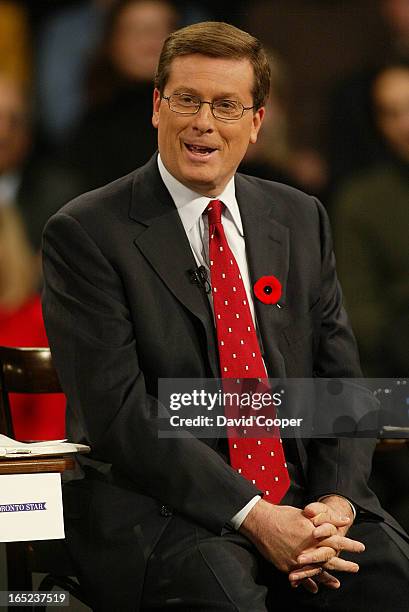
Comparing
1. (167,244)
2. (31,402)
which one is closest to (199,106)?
(167,244)

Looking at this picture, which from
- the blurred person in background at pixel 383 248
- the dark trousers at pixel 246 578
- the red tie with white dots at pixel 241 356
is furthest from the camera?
the blurred person in background at pixel 383 248

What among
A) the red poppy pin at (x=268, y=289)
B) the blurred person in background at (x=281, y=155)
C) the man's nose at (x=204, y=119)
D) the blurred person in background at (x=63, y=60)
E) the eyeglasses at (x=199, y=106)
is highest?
the blurred person in background at (x=63, y=60)

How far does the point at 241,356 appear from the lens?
2596 mm

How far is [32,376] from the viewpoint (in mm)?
3100

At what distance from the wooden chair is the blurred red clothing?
60 cm

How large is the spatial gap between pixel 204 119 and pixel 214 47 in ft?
0.60

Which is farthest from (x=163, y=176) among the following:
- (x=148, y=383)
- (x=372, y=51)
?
(x=372, y=51)

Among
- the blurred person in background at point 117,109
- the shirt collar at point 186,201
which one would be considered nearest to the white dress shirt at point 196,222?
the shirt collar at point 186,201

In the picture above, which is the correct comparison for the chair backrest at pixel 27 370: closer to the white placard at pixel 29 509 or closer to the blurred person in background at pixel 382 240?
the white placard at pixel 29 509

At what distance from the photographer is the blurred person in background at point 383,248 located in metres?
3.81

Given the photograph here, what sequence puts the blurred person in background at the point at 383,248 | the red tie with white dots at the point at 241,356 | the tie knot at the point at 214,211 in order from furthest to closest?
the blurred person in background at the point at 383,248
the tie knot at the point at 214,211
the red tie with white dots at the point at 241,356

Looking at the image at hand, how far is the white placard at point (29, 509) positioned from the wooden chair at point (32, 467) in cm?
3

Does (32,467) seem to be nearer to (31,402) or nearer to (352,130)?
(31,402)

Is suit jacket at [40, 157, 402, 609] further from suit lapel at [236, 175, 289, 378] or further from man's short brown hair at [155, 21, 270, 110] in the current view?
man's short brown hair at [155, 21, 270, 110]
